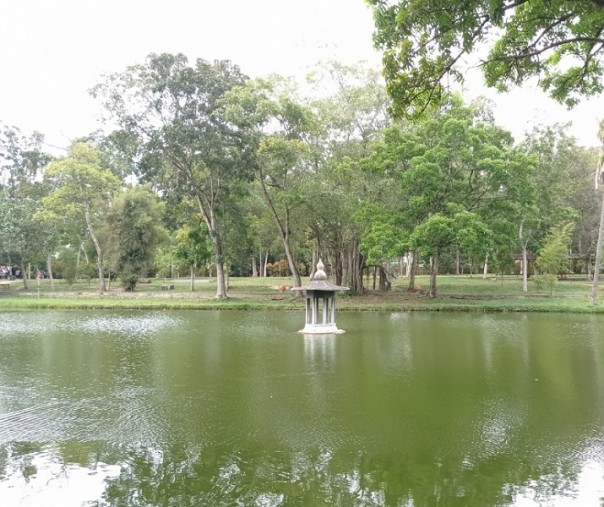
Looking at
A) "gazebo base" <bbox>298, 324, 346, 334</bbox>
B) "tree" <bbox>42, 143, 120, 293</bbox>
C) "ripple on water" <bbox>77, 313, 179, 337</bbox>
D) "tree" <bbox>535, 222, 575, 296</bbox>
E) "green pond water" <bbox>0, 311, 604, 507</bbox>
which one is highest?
"tree" <bbox>42, 143, 120, 293</bbox>

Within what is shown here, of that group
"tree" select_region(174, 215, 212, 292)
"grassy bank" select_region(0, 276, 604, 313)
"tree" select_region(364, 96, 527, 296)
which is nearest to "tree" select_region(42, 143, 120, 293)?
"tree" select_region(174, 215, 212, 292)

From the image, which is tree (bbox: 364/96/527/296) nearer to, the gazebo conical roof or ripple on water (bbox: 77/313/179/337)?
the gazebo conical roof

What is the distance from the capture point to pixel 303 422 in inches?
286

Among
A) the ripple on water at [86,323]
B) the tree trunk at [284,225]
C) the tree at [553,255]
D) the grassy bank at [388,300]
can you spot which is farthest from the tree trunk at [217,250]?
the tree at [553,255]

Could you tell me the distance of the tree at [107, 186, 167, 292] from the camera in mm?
34062

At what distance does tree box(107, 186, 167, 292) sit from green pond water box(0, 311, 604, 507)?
20.2 meters

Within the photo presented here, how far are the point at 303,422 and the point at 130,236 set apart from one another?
2935cm

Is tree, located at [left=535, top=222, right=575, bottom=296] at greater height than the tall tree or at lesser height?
lesser

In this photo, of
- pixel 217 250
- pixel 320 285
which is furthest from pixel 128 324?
pixel 217 250

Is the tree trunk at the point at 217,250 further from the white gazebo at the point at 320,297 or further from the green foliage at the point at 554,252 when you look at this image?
the green foliage at the point at 554,252

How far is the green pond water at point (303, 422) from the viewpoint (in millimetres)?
5195

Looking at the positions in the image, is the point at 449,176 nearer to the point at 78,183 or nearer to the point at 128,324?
the point at 128,324

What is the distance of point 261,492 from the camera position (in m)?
5.09

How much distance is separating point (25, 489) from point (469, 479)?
4388 mm
